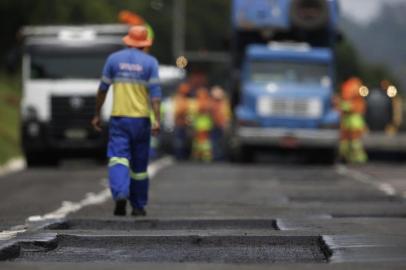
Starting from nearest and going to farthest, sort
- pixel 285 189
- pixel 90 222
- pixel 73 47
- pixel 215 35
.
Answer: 1. pixel 90 222
2. pixel 285 189
3. pixel 73 47
4. pixel 215 35

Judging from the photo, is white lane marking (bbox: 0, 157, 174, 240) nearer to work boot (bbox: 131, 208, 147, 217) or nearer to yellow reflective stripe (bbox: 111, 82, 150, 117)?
work boot (bbox: 131, 208, 147, 217)

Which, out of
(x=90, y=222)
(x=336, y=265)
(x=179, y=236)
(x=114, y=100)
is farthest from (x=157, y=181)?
(x=336, y=265)

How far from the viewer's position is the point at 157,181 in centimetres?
1945

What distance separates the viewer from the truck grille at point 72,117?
24953 mm

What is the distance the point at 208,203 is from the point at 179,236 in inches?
218

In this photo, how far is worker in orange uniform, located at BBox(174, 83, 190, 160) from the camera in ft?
109

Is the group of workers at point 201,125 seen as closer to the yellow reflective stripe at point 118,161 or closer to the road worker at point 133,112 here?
the road worker at point 133,112

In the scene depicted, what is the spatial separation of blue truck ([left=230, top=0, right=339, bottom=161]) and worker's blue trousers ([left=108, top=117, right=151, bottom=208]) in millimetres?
14793

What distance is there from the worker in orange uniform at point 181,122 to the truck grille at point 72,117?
27.0 feet

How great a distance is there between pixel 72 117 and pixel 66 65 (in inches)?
40.8

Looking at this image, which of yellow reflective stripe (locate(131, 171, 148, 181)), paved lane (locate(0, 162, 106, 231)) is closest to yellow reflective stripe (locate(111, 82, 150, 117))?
yellow reflective stripe (locate(131, 171, 148, 181))

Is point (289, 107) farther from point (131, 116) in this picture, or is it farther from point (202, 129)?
point (131, 116)

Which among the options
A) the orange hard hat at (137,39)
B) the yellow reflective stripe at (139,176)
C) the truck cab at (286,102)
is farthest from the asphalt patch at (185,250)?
the truck cab at (286,102)

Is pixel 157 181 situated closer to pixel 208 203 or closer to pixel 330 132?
pixel 208 203
